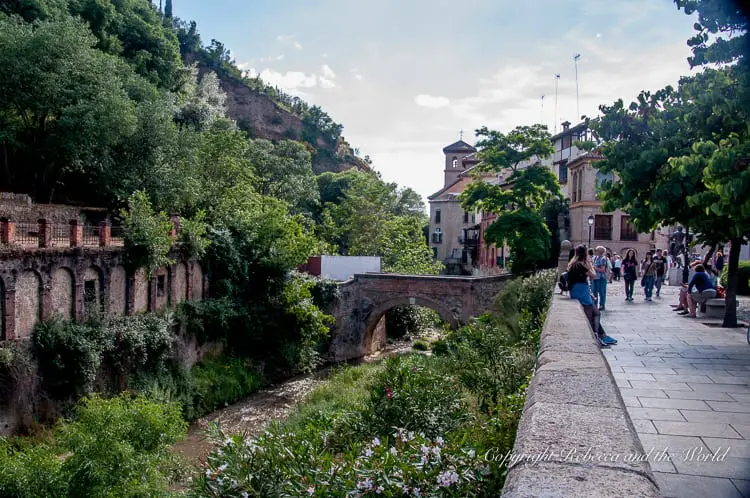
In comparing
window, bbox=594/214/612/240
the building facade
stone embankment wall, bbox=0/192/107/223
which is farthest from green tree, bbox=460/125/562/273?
the building facade

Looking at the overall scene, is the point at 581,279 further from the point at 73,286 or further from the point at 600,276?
the point at 73,286

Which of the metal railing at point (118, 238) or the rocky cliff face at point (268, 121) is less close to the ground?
the rocky cliff face at point (268, 121)

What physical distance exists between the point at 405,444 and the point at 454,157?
6263 centimetres

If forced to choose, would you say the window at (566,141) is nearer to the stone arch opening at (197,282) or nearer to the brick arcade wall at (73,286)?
the stone arch opening at (197,282)

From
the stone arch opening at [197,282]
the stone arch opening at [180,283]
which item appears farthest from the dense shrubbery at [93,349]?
the stone arch opening at [197,282]

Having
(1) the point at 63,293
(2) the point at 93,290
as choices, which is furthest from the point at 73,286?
(2) the point at 93,290

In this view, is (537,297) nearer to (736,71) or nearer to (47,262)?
(736,71)

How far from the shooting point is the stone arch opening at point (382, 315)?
89.8ft

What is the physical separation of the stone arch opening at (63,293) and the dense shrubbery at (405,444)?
12.8 metres

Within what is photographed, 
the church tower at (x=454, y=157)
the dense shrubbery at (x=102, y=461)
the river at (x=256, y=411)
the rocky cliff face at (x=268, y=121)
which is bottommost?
the river at (x=256, y=411)

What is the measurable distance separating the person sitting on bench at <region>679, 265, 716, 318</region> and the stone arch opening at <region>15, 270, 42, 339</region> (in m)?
16.6

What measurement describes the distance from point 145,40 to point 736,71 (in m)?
35.0

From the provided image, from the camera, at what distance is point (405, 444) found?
4.48 meters

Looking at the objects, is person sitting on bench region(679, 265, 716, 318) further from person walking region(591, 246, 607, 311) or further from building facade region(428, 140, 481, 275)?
building facade region(428, 140, 481, 275)
